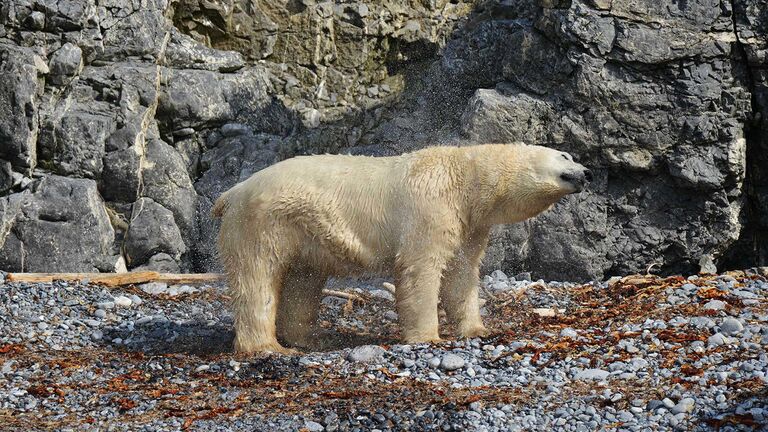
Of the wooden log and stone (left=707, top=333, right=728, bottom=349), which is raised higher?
stone (left=707, top=333, right=728, bottom=349)

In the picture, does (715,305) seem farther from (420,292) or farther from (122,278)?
(122,278)

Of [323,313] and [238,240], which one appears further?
[323,313]

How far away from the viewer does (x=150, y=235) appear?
1376cm

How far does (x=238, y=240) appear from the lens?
863 centimetres

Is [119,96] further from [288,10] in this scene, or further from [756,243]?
[756,243]

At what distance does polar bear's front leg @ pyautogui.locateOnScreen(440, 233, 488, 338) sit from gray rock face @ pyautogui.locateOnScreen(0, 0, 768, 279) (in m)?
4.96

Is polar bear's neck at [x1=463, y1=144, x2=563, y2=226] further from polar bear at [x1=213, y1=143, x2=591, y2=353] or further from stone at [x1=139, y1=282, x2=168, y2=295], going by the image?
stone at [x1=139, y1=282, x2=168, y2=295]

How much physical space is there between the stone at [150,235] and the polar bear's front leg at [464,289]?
615 centimetres

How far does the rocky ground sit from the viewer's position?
627 cm

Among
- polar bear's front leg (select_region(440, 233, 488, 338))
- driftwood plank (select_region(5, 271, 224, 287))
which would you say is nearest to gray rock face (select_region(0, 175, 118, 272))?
driftwood plank (select_region(5, 271, 224, 287))

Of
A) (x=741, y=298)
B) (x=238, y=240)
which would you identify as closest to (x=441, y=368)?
(x=238, y=240)

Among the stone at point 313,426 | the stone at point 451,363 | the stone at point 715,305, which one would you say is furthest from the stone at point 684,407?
the stone at point 715,305

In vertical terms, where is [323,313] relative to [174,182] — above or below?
below

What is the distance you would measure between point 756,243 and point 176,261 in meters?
8.57
